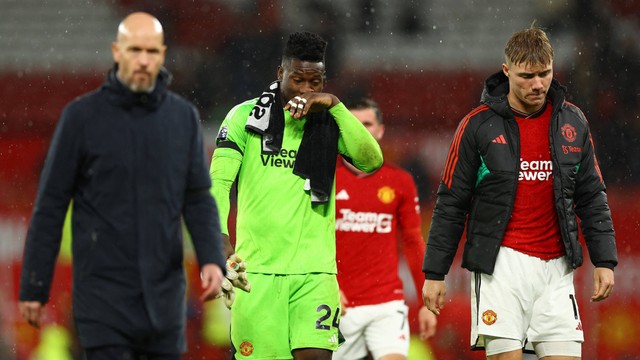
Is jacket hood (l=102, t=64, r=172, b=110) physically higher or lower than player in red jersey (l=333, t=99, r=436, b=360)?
higher

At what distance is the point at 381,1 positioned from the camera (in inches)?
529

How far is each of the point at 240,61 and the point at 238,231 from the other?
239 inches

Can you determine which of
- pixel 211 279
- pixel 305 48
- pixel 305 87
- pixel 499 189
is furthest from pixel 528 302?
pixel 211 279

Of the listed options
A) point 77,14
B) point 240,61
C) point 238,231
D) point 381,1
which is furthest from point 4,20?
point 238,231

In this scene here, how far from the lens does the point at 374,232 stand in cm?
878

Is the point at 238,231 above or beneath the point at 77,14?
beneath

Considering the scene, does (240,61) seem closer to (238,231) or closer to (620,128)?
(620,128)

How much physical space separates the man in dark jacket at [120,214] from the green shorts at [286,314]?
1.53 meters

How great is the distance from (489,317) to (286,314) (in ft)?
3.29

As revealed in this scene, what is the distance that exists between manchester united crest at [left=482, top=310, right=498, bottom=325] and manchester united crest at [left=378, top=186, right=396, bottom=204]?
246 centimetres

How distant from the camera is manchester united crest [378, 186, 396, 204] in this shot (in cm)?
885

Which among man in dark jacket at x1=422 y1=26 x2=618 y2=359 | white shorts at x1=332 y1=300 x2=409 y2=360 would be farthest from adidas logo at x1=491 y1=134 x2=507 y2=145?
white shorts at x1=332 y1=300 x2=409 y2=360

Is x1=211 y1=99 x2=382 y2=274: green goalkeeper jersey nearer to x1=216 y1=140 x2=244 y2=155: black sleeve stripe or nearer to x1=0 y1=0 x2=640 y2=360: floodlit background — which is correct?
x1=216 y1=140 x2=244 y2=155: black sleeve stripe

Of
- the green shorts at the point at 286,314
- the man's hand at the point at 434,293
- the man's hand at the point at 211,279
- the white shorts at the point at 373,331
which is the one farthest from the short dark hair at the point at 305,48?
the white shorts at the point at 373,331
